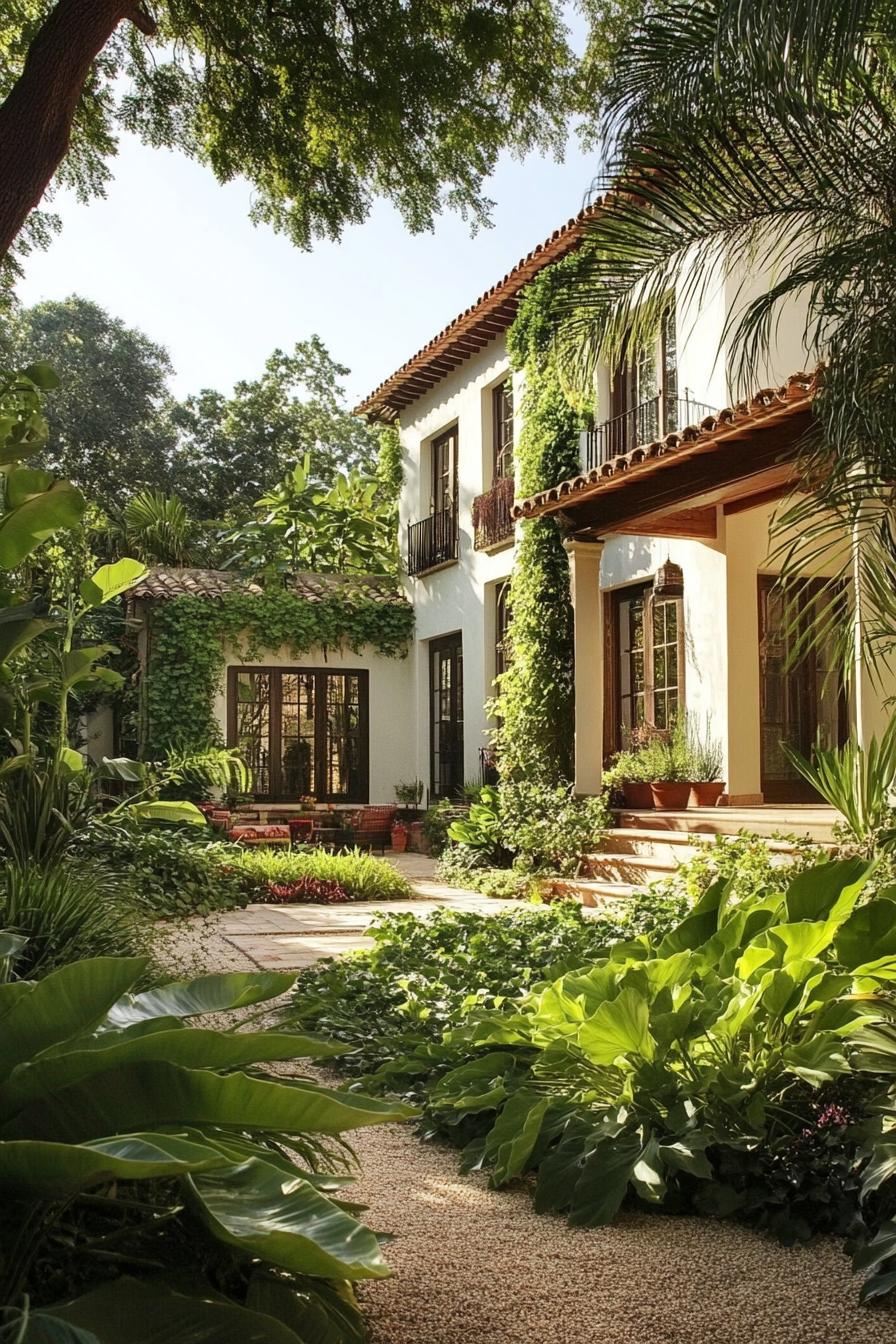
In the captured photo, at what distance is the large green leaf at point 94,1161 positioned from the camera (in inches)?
65.9

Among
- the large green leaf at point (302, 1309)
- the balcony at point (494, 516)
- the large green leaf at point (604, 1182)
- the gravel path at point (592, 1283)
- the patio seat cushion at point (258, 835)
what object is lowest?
the gravel path at point (592, 1283)

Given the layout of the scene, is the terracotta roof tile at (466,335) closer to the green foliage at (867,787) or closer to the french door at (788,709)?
the french door at (788,709)

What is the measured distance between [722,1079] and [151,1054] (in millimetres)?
1812

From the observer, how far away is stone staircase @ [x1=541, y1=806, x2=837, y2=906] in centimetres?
920

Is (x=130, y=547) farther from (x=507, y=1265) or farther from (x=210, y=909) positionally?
(x=507, y=1265)

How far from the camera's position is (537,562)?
1320 cm

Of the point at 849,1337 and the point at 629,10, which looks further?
the point at 629,10

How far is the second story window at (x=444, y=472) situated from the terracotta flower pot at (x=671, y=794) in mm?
7191

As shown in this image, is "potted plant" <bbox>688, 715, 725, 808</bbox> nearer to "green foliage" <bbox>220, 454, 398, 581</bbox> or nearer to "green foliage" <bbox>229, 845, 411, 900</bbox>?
"green foliage" <bbox>229, 845, 411, 900</bbox>

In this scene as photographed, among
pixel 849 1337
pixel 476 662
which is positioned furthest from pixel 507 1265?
pixel 476 662

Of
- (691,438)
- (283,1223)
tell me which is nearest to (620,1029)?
(283,1223)

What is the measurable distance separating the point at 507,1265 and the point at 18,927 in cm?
298

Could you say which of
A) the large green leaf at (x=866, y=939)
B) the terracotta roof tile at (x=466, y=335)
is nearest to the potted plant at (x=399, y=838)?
the terracotta roof tile at (x=466, y=335)

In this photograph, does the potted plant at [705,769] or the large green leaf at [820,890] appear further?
the potted plant at [705,769]
